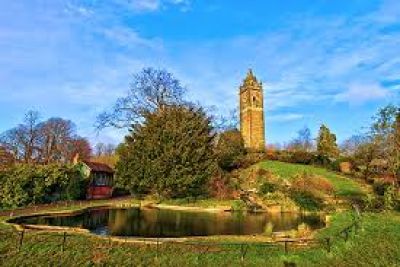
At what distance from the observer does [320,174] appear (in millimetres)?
39062

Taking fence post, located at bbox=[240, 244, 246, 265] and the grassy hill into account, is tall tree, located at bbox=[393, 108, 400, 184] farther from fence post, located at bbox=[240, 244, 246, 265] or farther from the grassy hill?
fence post, located at bbox=[240, 244, 246, 265]

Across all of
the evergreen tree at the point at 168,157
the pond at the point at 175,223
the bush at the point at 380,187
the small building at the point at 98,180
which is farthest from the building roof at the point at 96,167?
the bush at the point at 380,187

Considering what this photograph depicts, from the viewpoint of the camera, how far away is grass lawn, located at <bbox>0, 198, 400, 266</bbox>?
12.3 metres

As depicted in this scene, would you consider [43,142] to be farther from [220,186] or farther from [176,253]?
[176,253]

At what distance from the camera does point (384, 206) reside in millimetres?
24266

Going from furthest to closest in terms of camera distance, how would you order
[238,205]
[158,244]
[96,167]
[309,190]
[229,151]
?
[96,167] < [229,151] < [309,190] < [238,205] < [158,244]

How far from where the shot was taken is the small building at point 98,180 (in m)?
40.1

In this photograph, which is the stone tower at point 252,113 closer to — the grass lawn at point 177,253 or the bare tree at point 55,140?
the bare tree at point 55,140

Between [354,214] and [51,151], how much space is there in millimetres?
54564

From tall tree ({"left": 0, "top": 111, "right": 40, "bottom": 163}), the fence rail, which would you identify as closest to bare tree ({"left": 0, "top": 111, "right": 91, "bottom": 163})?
tall tree ({"left": 0, "top": 111, "right": 40, "bottom": 163})

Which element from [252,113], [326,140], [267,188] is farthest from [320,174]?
[252,113]

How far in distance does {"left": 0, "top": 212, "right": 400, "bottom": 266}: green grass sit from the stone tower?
5222 centimetres

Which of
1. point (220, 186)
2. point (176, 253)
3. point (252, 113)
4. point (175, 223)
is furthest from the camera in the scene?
point (252, 113)

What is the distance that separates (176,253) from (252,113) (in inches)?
2243
